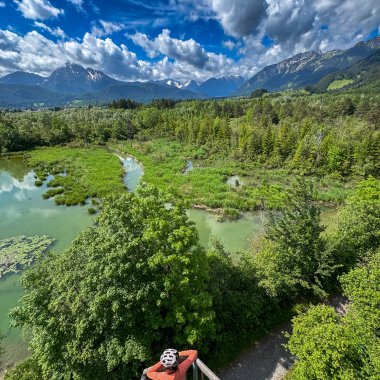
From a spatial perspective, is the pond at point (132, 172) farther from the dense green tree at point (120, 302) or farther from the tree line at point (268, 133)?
the dense green tree at point (120, 302)

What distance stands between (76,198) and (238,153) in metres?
47.3

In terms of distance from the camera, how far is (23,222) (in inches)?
1492

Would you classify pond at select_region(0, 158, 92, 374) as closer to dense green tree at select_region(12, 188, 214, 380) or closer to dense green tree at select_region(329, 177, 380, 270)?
dense green tree at select_region(12, 188, 214, 380)

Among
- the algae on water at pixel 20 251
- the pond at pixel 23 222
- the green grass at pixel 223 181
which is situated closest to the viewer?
the pond at pixel 23 222

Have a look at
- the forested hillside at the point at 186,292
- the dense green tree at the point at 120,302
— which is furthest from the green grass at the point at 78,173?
→ the dense green tree at the point at 120,302

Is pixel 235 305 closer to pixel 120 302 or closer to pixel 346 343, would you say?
pixel 346 343

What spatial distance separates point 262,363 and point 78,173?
188 ft

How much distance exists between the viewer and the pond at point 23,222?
19.3 m

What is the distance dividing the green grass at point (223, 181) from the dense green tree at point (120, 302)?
4.61 m

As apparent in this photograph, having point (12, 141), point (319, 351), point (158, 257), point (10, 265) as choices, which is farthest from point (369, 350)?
point (12, 141)

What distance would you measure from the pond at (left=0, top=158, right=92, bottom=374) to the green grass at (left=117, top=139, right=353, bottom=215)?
644 inches

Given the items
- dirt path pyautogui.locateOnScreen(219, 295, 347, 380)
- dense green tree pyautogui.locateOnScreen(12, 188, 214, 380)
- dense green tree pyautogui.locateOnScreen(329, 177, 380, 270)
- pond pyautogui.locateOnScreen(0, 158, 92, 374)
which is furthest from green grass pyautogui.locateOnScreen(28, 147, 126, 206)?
dense green tree pyautogui.locateOnScreen(329, 177, 380, 270)

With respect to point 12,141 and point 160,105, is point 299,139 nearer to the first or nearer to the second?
point 12,141

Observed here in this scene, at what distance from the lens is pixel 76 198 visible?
44.6 meters
